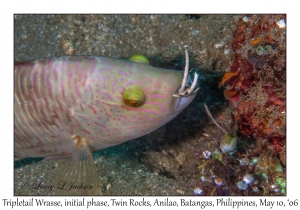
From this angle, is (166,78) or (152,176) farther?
(152,176)

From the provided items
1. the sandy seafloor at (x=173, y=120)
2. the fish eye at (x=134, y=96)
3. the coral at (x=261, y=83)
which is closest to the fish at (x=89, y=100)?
the fish eye at (x=134, y=96)

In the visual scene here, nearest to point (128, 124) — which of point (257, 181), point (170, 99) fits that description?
point (170, 99)

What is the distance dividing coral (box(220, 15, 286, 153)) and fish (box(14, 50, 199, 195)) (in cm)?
107

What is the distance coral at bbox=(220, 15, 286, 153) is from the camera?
3150 millimetres

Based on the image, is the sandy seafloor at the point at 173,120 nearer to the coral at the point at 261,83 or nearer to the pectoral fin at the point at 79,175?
the coral at the point at 261,83

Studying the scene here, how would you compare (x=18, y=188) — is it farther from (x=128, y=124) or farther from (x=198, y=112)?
(x=198, y=112)

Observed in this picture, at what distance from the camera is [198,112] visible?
393 centimetres

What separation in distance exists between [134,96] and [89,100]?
1.85 ft

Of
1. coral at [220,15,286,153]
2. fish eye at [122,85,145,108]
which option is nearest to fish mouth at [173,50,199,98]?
fish eye at [122,85,145,108]

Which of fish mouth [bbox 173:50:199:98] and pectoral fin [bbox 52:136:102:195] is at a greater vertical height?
fish mouth [bbox 173:50:199:98]

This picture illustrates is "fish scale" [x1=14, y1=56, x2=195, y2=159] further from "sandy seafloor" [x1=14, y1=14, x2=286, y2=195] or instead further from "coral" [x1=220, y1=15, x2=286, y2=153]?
"coral" [x1=220, y1=15, x2=286, y2=153]

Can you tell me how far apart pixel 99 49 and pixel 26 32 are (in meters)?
1.84

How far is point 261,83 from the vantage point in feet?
10.5

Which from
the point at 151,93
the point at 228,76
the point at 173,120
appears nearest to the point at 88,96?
the point at 151,93
